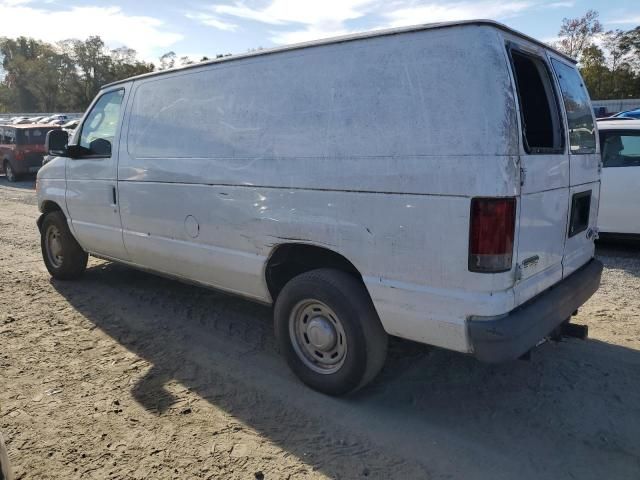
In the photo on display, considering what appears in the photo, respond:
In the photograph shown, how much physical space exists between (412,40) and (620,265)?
4.73 meters

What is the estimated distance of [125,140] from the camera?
4.60 metres

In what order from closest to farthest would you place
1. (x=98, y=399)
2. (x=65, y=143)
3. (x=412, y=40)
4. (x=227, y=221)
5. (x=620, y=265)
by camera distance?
(x=412, y=40)
(x=98, y=399)
(x=227, y=221)
(x=65, y=143)
(x=620, y=265)

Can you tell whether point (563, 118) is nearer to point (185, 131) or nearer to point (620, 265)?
point (185, 131)

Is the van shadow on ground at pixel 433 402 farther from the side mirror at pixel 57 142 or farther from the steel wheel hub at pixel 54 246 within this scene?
the side mirror at pixel 57 142

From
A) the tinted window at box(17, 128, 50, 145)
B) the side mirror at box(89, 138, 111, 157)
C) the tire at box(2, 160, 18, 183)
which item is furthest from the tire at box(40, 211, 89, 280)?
the tire at box(2, 160, 18, 183)

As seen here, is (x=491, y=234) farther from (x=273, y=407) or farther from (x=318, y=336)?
(x=273, y=407)

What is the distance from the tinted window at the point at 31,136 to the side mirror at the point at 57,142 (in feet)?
46.5

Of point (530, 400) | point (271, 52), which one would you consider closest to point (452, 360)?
point (530, 400)

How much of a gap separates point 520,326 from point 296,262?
1.59m

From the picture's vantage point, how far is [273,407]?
328 cm

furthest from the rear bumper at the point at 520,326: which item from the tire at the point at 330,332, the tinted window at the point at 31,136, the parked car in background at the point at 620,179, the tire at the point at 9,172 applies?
the tire at the point at 9,172

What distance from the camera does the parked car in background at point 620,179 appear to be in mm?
6352

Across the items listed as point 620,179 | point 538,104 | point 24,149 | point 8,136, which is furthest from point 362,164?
point 8,136

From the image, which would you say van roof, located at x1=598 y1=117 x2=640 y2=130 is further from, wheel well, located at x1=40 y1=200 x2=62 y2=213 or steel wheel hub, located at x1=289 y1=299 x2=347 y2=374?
wheel well, located at x1=40 y1=200 x2=62 y2=213
